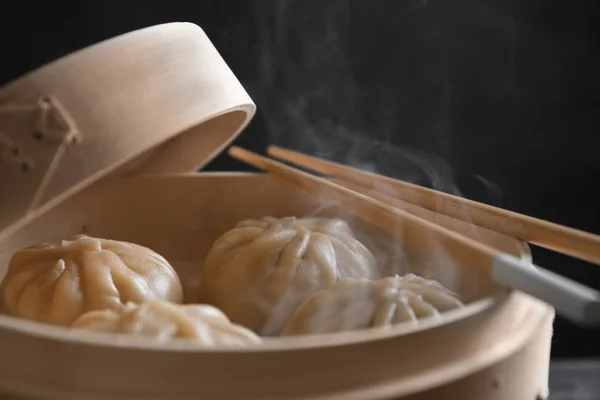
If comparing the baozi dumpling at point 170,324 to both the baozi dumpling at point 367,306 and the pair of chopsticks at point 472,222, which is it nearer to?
the baozi dumpling at point 367,306

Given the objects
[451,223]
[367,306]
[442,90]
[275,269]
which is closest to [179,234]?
[275,269]

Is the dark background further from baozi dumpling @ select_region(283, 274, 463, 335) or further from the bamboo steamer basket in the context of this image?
baozi dumpling @ select_region(283, 274, 463, 335)

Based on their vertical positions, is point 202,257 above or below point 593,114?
below

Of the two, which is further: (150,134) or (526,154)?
(526,154)

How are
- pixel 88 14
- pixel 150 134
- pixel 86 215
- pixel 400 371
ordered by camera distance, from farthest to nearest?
pixel 88 14 < pixel 86 215 < pixel 150 134 < pixel 400 371

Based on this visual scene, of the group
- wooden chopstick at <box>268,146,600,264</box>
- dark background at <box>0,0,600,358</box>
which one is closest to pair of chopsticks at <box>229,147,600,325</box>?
wooden chopstick at <box>268,146,600,264</box>

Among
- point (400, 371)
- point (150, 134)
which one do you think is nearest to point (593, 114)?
point (150, 134)

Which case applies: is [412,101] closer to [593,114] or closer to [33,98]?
[593,114]
